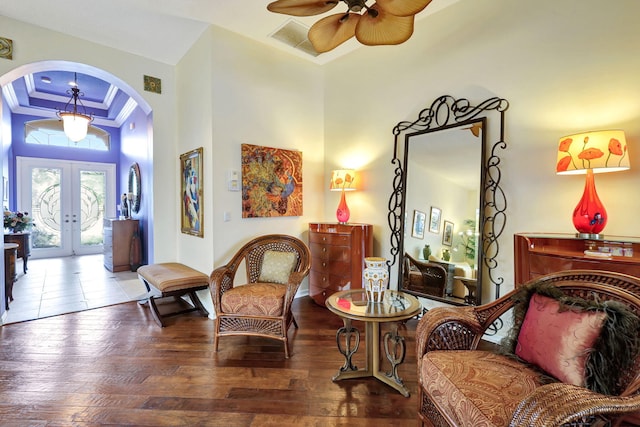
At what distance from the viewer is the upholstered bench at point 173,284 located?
10.5 feet

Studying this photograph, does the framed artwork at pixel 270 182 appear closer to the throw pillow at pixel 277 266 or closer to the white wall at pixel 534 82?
the throw pillow at pixel 277 266

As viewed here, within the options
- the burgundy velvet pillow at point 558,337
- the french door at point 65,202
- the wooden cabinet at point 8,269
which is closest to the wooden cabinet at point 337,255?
the burgundy velvet pillow at point 558,337

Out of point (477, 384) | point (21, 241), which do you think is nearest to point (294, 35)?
point (477, 384)

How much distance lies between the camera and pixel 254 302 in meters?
2.73

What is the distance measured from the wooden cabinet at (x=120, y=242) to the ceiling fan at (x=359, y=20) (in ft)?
17.4

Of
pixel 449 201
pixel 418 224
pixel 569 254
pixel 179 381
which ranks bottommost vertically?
pixel 179 381

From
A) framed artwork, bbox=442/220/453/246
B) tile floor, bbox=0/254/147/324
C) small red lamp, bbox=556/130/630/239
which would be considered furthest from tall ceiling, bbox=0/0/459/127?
tile floor, bbox=0/254/147/324

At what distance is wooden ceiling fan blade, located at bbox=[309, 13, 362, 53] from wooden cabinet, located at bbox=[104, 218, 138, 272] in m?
5.30

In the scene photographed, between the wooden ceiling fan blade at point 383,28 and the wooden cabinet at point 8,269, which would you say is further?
the wooden cabinet at point 8,269

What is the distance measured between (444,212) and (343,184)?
1281 mm

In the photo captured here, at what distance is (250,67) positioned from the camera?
369cm

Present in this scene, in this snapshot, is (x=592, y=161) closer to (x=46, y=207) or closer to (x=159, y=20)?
(x=159, y=20)

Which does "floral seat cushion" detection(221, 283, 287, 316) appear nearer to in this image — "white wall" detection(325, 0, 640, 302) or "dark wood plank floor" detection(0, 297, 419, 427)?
"dark wood plank floor" detection(0, 297, 419, 427)

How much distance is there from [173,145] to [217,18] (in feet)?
5.98
